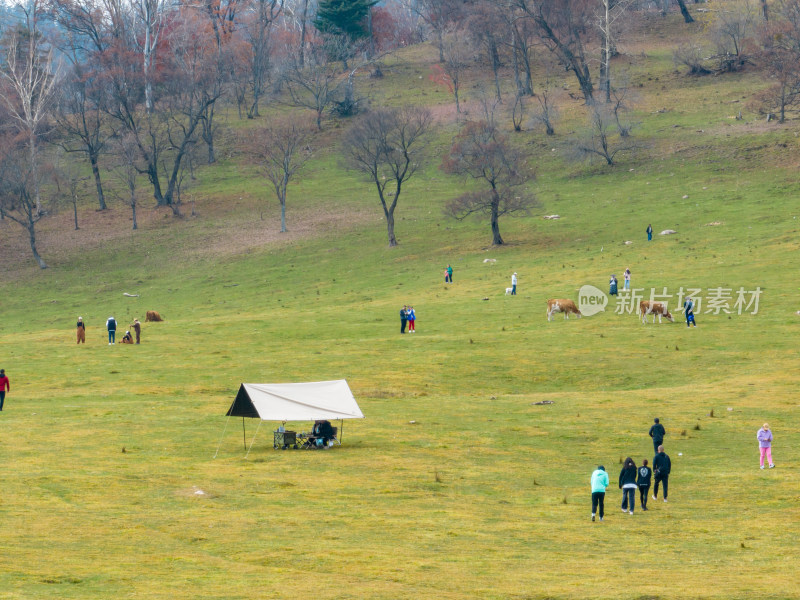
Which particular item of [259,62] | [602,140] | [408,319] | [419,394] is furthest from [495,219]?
[259,62]

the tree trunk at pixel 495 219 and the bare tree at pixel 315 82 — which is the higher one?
the bare tree at pixel 315 82

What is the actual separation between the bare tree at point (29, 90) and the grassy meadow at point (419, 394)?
11.3 m

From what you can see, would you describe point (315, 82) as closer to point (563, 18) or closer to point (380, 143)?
point (563, 18)

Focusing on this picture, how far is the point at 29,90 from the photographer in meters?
110

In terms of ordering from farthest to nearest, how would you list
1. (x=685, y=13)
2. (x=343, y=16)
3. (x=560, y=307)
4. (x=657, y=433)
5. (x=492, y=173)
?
(x=343, y=16), (x=685, y=13), (x=492, y=173), (x=560, y=307), (x=657, y=433)

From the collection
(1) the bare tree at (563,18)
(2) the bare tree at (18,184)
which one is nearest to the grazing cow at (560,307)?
(2) the bare tree at (18,184)

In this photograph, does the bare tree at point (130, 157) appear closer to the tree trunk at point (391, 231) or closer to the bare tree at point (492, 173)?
the tree trunk at point (391, 231)

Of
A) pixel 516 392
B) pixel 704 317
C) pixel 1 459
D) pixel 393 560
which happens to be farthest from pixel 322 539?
pixel 704 317

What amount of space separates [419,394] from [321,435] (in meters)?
10.6

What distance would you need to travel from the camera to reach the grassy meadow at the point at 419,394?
21031 mm

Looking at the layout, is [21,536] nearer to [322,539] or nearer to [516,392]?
[322,539]

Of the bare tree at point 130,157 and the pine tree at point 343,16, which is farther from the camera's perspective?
the pine tree at point 343,16

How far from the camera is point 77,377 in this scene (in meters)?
47.7

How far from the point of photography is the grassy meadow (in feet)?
69.0
